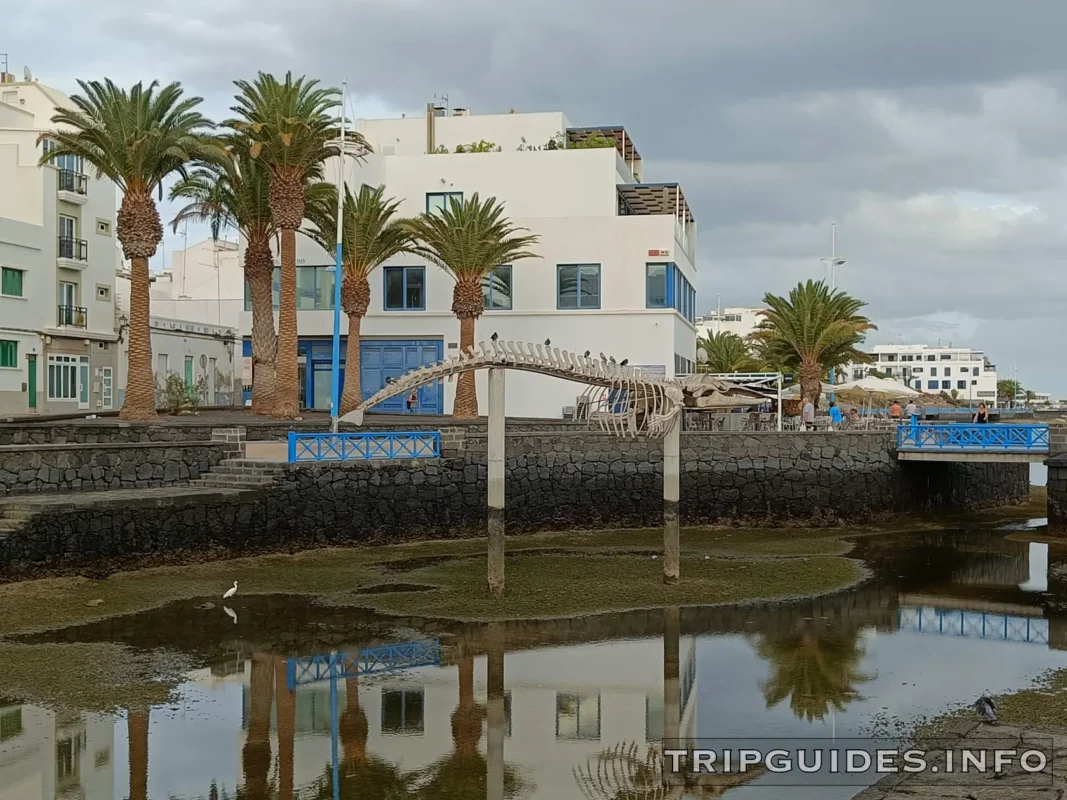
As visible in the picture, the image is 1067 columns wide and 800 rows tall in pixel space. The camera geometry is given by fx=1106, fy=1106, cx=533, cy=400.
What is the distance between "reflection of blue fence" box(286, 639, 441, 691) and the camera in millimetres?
15055

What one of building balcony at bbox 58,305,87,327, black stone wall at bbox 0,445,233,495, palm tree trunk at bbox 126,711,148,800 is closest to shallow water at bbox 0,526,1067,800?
palm tree trunk at bbox 126,711,148,800

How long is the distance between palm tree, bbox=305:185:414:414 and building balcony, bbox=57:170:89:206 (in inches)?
670

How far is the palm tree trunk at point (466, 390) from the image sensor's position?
42.3 meters

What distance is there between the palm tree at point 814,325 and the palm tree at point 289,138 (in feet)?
62.9

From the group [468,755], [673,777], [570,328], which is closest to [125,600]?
[468,755]

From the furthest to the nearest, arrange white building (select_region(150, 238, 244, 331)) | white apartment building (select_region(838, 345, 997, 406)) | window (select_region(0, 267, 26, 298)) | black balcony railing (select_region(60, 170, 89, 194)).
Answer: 1. white apartment building (select_region(838, 345, 997, 406))
2. white building (select_region(150, 238, 244, 331))
3. black balcony railing (select_region(60, 170, 89, 194))
4. window (select_region(0, 267, 26, 298))

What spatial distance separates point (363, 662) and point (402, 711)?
2.40 m

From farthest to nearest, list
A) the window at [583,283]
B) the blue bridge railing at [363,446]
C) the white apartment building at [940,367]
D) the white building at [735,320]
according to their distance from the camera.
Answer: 1. the white apartment building at [940,367]
2. the white building at [735,320]
3. the window at [583,283]
4. the blue bridge railing at [363,446]

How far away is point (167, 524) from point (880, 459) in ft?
69.2

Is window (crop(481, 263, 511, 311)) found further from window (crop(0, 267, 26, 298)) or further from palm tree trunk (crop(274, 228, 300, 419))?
window (crop(0, 267, 26, 298))

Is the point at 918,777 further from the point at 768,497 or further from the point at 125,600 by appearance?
the point at 768,497

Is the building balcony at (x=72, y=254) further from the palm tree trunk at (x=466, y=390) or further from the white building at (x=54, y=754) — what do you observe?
the white building at (x=54, y=754)

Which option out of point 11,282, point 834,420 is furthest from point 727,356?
point 11,282

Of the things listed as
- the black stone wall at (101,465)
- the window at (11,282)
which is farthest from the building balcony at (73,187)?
the black stone wall at (101,465)
